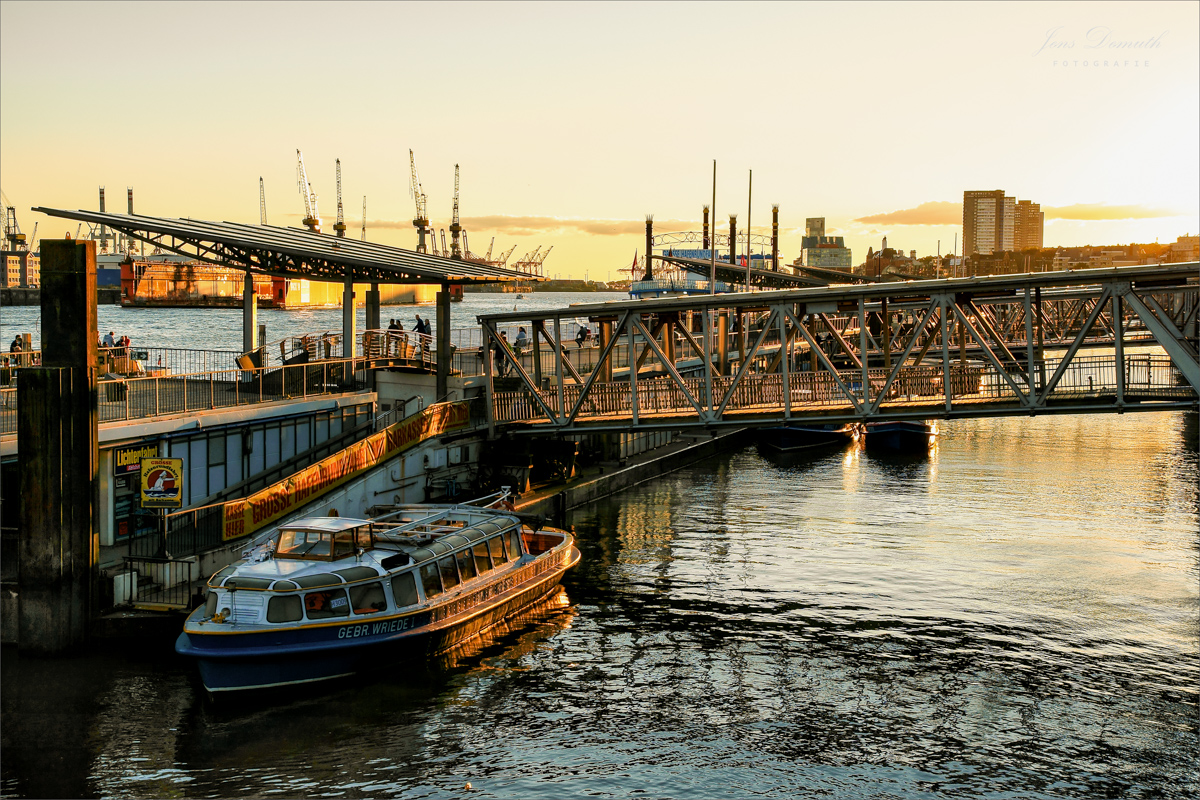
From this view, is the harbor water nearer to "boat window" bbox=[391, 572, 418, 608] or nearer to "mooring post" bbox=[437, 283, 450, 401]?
"boat window" bbox=[391, 572, 418, 608]

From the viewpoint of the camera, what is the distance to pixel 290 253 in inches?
1607

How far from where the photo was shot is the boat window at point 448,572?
28484 mm

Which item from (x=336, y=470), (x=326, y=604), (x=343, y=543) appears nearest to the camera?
(x=326, y=604)

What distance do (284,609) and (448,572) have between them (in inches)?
209

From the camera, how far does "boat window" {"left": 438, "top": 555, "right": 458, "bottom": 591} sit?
28484 mm

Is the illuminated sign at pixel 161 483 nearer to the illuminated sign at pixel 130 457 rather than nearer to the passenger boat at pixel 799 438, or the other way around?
the illuminated sign at pixel 130 457

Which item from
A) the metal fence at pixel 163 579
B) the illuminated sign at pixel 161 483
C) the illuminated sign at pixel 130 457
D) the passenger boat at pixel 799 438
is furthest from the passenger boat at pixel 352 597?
the passenger boat at pixel 799 438

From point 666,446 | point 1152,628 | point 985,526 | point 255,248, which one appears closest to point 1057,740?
point 1152,628

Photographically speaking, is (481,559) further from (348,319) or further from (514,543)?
(348,319)

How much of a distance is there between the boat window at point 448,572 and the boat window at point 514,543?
330 cm

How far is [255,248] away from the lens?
Result: 40.2m

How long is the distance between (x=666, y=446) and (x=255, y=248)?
28.9m

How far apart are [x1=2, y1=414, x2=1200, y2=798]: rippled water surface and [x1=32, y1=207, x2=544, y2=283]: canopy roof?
1370cm

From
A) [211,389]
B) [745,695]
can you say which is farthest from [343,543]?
[745,695]
